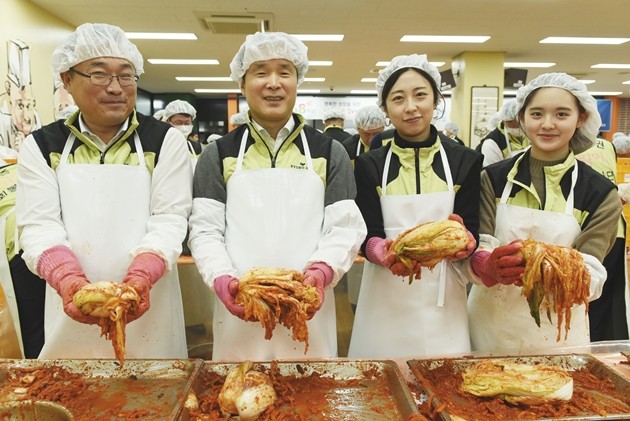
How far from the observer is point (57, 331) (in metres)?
2.24

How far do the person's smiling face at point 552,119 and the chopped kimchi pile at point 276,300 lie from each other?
1.43 meters

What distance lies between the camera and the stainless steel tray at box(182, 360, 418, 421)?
1.72 metres

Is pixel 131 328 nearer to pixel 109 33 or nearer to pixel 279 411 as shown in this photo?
pixel 279 411

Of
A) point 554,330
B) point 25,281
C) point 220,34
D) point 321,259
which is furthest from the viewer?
point 220,34

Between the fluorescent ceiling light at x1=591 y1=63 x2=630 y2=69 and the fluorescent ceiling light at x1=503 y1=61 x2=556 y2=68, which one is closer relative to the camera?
the fluorescent ceiling light at x1=503 y1=61 x2=556 y2=68

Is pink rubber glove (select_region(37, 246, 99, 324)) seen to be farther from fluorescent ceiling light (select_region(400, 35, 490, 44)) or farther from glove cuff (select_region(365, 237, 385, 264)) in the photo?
fluorescent ceiling light (select_region(400, 35, 490, 44))

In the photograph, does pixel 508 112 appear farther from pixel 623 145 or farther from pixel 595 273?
pixel 623 145

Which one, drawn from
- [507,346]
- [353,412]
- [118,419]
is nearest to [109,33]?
[118,419]

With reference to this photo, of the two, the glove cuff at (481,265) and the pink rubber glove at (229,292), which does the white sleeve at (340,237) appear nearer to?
the pink rubber glove at (229,292)

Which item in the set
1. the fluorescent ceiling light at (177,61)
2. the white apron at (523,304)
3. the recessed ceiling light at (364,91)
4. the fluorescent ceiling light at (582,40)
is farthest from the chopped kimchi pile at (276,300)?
the recessed ceiling light at (364,91)

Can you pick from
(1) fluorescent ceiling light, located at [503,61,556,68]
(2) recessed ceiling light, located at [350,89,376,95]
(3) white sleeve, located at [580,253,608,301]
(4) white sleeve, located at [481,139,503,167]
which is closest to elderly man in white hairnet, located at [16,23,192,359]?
(3) white sleeve, located at [580,253,608,301]

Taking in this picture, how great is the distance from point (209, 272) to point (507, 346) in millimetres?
1536

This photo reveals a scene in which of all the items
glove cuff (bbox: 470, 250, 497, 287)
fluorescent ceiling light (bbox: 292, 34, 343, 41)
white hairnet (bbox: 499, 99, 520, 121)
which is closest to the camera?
glove cuff (bbox: 470, 250, 497, 287)

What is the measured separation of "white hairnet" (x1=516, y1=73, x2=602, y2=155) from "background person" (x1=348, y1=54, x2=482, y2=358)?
470 mm
